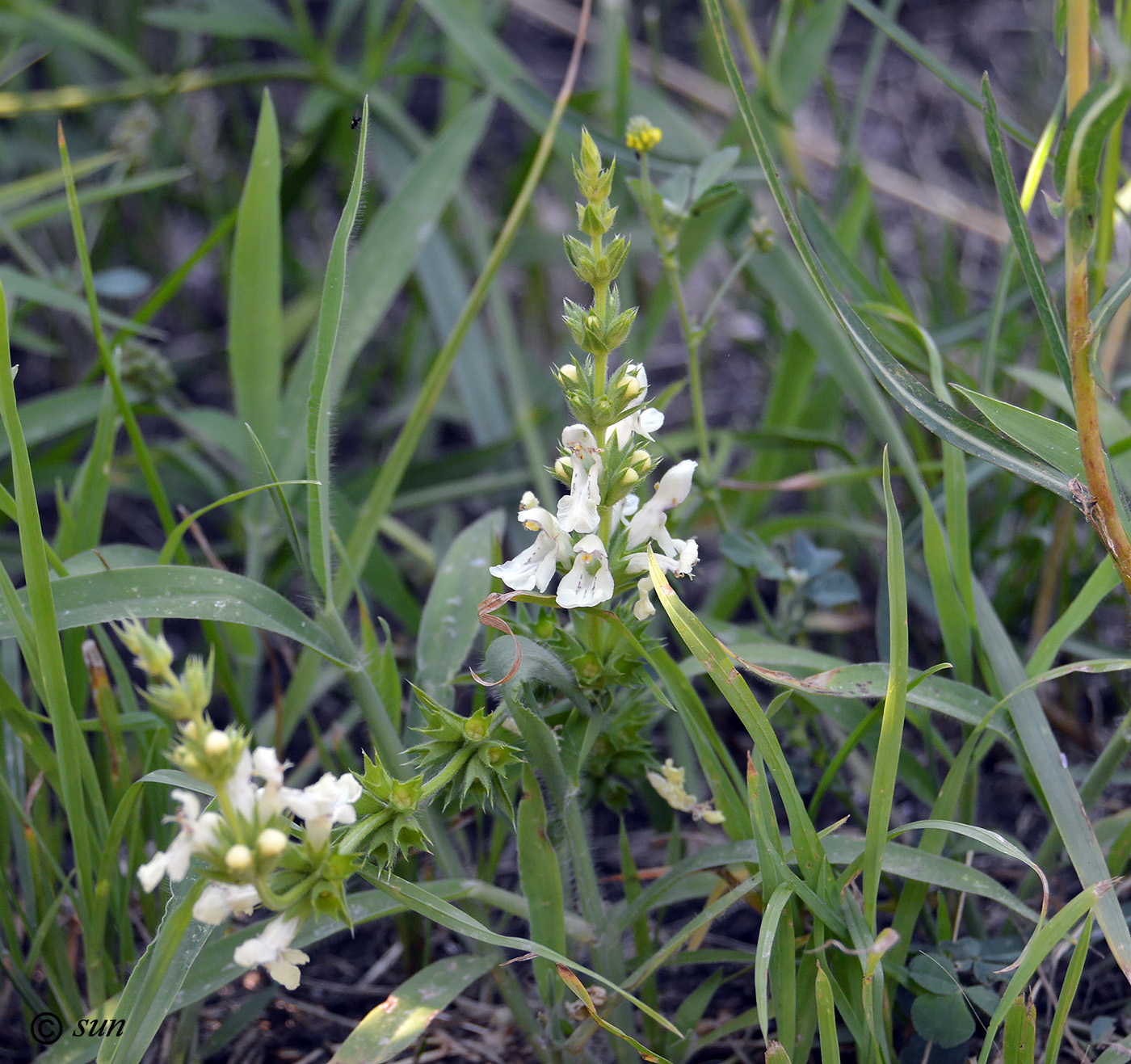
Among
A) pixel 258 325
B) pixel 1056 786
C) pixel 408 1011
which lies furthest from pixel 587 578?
pixel 258 325

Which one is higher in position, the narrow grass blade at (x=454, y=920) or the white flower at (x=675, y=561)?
the white flower at (x=675, y=561)

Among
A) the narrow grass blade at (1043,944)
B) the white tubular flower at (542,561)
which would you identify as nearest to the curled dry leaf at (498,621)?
the white tubular flower at (542,561)

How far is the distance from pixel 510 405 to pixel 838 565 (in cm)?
92

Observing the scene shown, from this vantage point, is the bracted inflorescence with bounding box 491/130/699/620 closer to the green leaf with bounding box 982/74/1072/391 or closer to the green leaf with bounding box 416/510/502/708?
the green leaf with bounding box 416/510/502/708

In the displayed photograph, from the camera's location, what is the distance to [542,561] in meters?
1.07

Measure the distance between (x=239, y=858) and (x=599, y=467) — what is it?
1.66 feet

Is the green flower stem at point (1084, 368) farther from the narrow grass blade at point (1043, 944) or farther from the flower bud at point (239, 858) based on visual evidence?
the flower bud at point (239, 858)

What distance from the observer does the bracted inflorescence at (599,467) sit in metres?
0.99

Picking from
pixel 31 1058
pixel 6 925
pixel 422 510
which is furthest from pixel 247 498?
pixel 31 1058

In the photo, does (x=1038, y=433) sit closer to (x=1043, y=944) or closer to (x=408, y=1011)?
(x=1043, y=944)

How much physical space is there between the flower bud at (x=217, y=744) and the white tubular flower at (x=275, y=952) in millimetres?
182

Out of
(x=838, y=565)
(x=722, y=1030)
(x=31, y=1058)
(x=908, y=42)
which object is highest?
(x=908, y=42)

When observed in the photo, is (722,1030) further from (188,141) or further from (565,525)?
(188,141)

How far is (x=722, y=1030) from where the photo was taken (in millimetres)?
1228
